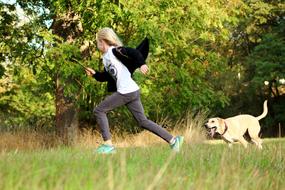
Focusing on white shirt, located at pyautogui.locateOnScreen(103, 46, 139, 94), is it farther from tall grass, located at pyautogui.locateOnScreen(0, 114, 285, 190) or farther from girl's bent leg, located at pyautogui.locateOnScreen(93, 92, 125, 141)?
tall grass, located at pyautogui.locateOnScreen(0, 114, 285, 190)

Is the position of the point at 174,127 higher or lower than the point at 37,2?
lower

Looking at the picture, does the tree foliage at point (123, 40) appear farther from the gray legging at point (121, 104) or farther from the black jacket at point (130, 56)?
the gray legging at point (121, 104)

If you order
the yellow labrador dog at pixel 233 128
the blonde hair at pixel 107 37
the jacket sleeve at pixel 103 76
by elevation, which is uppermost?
the blonde hair at pixel 107 37

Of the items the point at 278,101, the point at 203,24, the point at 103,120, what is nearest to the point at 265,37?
the point at 278,101

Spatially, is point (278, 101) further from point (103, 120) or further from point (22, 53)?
point (103, 120)

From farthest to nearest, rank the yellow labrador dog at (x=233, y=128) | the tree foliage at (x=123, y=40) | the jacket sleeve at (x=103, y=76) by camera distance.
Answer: the tree foliage at (x=123, y=40), the yellow labrador dog at (x=233, y=128), the jacket sleeve at (x=103, y=76)

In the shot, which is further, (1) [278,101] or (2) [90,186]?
(1) [278,101]

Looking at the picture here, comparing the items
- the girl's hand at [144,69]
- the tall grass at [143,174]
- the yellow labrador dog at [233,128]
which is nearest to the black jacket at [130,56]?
the girl's hand at [144,69]

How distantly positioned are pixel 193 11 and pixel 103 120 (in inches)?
385

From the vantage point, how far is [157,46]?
52.7 feet

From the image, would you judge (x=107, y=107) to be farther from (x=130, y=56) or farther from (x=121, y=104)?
(x=130, y=56)

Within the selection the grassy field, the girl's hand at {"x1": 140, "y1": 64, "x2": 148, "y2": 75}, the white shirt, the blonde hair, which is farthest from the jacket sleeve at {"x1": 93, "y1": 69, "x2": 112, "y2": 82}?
the grassy field

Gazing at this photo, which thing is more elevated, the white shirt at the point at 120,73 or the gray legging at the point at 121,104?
the white shirt at the point at 120,73

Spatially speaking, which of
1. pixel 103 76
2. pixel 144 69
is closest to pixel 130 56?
pixel 144 69
